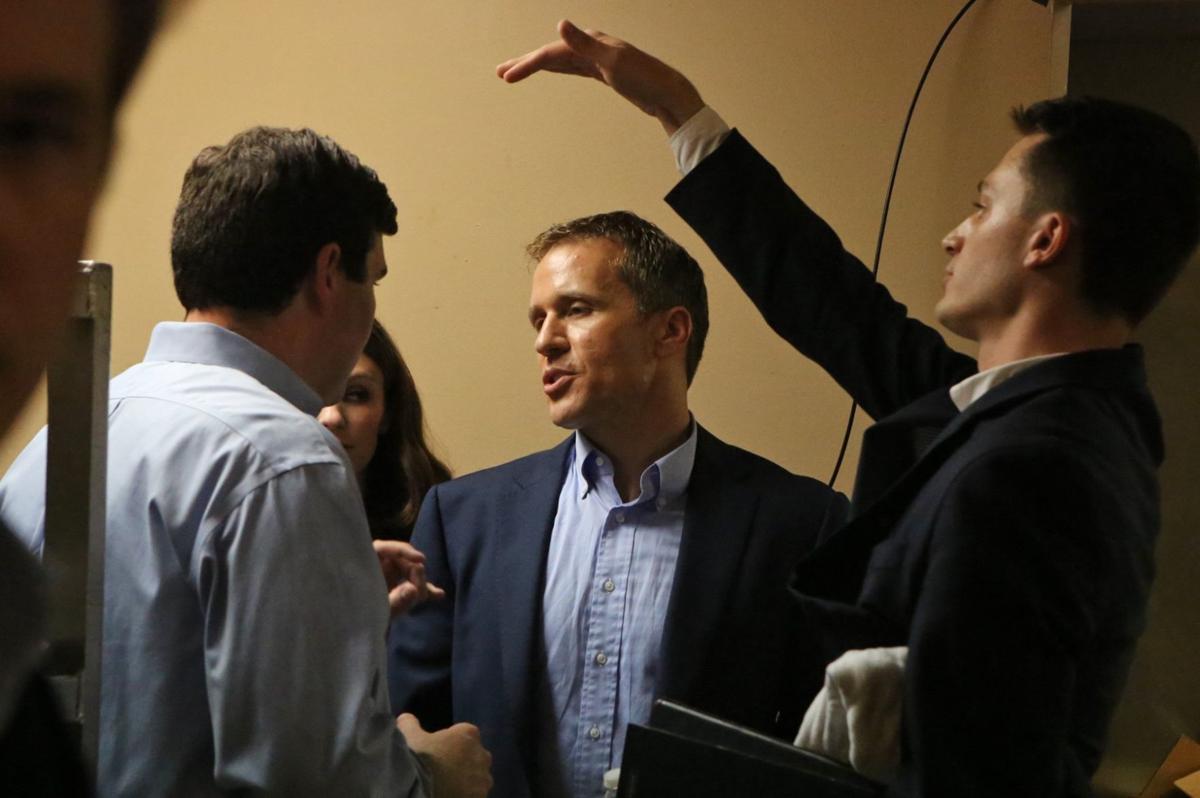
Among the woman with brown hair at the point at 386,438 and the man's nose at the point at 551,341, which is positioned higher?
the man's nose at the point at 551,341

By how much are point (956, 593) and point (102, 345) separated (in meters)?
0.74

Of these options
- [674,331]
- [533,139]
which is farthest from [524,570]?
[533,139]

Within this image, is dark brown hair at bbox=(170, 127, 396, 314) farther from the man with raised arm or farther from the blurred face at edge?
the blurred face at edge

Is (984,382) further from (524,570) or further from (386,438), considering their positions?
(386,438)

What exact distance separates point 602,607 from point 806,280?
0.54 meters

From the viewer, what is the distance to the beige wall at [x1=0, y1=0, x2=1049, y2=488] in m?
2.48

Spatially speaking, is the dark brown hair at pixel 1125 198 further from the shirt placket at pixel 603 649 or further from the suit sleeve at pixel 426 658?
the suit sleeve at pixel 426 658

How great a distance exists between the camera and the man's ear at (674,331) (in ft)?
6.68

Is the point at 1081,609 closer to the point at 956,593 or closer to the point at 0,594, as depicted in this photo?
the point at 956,593

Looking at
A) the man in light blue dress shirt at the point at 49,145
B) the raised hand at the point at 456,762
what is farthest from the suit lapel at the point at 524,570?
the man in light blue dress shirt at the point at 49,145

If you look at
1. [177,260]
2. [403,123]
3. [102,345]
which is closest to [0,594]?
[102,345]

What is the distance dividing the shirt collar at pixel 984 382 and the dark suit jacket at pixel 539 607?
0.55 m

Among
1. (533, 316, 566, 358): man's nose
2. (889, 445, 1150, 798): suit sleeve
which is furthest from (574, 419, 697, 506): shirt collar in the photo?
(889, 445, 1150, 798): suit sleeve

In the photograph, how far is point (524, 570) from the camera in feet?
5.83
